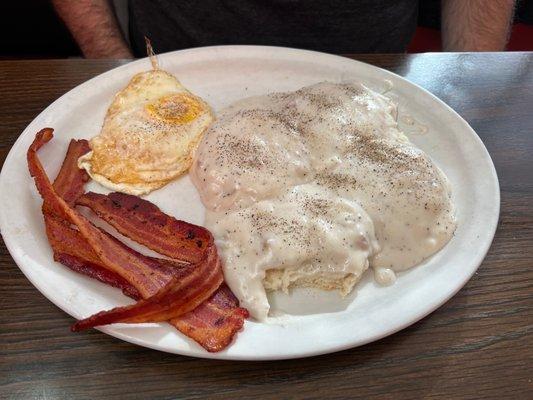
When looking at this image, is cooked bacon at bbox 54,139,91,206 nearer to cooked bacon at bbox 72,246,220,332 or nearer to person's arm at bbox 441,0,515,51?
cooked bacon at bbox 72,246,220,332

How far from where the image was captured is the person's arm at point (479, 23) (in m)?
2.49

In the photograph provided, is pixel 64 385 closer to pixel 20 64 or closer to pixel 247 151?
pixel 247 151

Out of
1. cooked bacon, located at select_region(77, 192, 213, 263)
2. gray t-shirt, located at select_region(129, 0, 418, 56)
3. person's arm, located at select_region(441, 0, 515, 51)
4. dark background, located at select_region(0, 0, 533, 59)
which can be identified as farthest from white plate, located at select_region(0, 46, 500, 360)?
dark background, located at select_region(0, 0, 533, 59)

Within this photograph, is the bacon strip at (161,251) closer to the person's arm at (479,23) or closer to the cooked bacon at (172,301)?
the cooked bacon at (172,301)

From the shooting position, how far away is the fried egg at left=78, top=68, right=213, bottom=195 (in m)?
1.70

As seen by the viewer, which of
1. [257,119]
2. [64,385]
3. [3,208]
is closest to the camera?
[64,385]

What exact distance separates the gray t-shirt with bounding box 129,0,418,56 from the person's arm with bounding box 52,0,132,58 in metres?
0.12

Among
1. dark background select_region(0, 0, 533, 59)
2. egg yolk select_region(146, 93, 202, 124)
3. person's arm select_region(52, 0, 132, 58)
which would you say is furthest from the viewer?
dark background select_region(0, 0, 533, 59)

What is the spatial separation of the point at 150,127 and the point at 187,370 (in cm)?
87

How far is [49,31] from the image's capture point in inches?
140

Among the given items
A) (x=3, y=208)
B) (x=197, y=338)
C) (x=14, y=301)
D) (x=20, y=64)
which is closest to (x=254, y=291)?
(x=197, y=338)

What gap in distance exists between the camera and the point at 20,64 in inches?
82.5

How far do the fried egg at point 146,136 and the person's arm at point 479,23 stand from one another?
1.39 m

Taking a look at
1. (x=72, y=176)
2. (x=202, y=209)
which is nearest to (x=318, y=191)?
(x=202, y=209)
